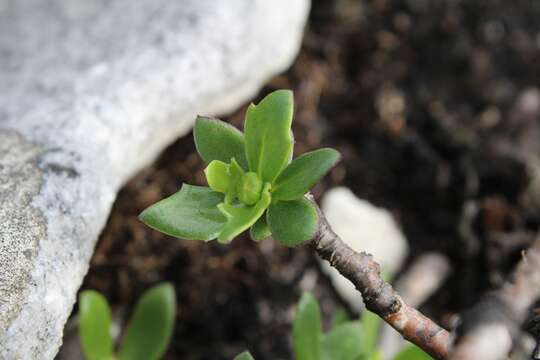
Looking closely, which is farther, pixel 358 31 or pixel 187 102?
pixel 358 31

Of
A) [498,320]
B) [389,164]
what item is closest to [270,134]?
[498,320]

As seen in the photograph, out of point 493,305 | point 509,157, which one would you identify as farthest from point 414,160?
point 493,305

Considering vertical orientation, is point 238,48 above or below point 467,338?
below

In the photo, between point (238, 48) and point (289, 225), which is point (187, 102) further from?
point (289, 225)

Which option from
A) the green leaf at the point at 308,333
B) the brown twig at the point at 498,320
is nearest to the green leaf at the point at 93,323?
the green leaf at the point at 308,333

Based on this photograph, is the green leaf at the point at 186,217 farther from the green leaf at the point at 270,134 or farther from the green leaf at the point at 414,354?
the green leaf at the point at 414,354

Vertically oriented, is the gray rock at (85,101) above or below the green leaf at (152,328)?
above

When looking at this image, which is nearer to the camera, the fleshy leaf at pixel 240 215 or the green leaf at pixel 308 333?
the fleshy leaf at pixel 240 215
